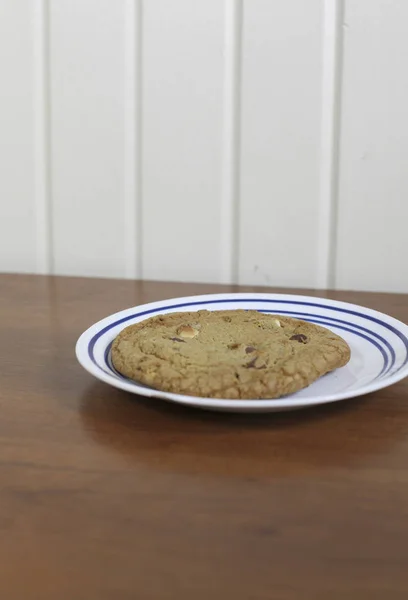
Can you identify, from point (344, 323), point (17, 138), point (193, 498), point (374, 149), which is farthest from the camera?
point (17, 138)

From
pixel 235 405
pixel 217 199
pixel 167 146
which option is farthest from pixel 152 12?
pixel 235 405

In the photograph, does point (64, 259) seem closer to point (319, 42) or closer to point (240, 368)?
point (319, 42)

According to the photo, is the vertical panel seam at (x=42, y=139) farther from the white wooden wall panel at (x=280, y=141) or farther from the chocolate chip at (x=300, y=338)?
the chocolate chip at (x=300, y=338)

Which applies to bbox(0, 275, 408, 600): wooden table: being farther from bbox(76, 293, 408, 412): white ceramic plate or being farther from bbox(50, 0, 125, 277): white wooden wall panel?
bbox(50, 0, 125, 277): white wooden wall panel

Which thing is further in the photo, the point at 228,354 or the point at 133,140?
the point at 133,140

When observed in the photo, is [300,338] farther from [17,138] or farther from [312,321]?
[17,138]

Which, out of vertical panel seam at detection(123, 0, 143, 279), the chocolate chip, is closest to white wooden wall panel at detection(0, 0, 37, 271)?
vertical panel seam at detection(123, 0, 143, 279)

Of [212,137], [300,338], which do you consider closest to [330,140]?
[212,137]

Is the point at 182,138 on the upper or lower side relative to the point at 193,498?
upper
